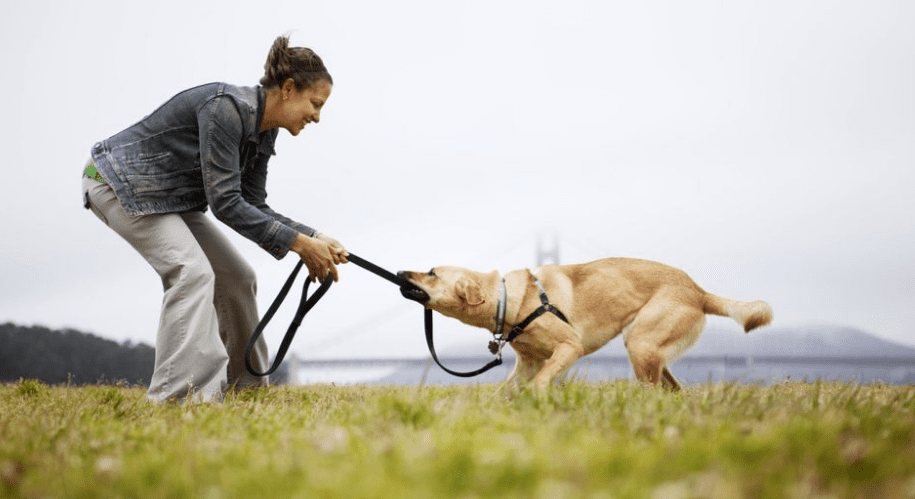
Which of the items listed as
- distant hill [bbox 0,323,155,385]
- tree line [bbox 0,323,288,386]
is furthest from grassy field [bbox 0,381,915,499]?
distant hill [bbox 0,323,155,385]

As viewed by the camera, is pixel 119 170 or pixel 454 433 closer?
pixel 454 433

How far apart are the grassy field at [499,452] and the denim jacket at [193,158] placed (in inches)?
53.5

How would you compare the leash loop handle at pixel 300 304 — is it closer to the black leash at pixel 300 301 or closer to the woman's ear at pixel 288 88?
the black leash at pixel 300 301

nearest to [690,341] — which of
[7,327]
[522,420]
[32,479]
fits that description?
[522,420]

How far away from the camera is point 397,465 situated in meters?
1.22

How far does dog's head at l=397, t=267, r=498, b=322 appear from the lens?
Result: 12.6 feet

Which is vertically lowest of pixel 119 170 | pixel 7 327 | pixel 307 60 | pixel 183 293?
pixel 7 327

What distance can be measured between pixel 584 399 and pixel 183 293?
233 centimetres

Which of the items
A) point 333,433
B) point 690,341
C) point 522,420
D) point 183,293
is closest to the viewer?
point 333,433

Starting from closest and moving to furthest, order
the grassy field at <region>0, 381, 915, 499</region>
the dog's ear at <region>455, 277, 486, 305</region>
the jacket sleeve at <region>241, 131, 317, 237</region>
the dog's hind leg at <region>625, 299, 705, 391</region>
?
1. the grassy field at <region>0, 381, 915, 499</region>
2. the dog's hind leg at <region>625, 299, 705, 391</region>
3. the dog's ear at <region>455, 277, 486, 305</region>
4. the jacket sleeve at <region>241, 131, 317, 237</region>

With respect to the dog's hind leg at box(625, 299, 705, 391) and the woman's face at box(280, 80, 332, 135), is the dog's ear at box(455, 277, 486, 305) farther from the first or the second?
the woman's face at box(280, 80, 332, 135)

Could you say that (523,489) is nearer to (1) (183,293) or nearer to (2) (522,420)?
(2) (522,420)

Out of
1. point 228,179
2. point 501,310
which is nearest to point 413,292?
point 501,310

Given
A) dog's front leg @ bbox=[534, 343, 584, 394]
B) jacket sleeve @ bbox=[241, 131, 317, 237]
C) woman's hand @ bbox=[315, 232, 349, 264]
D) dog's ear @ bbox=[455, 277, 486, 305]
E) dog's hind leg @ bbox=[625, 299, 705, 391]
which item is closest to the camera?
woman's hand @ bbox=[315, 232, 349, 264]
